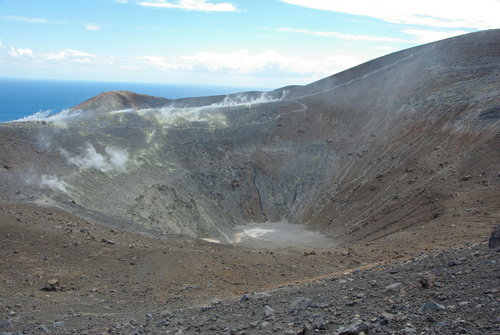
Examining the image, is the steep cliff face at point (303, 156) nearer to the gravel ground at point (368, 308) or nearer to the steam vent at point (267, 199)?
the steam vent at point (267, 199)

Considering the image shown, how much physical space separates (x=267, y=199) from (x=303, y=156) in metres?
6.41

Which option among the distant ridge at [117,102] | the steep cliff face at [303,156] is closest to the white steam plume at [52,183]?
the steep cliff face at [303,156]

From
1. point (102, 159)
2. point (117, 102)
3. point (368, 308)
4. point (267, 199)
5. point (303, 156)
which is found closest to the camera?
point (368, 308)

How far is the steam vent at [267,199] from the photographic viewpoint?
13.0 metres

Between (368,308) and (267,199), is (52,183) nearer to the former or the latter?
(267,199)

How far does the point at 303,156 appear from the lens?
4253 centimetres

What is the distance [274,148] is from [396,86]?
16.1 meters

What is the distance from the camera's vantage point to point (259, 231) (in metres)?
34.6

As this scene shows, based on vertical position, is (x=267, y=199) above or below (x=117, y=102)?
below

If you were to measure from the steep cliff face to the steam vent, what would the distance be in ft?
0.52

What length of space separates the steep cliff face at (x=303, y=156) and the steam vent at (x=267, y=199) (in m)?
0.16

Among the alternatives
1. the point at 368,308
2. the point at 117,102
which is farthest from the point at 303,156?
the point at 368,308

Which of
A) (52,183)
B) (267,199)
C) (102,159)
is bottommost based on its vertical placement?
(267,199)

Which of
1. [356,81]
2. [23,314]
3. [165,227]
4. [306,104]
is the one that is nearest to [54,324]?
[23,314]
